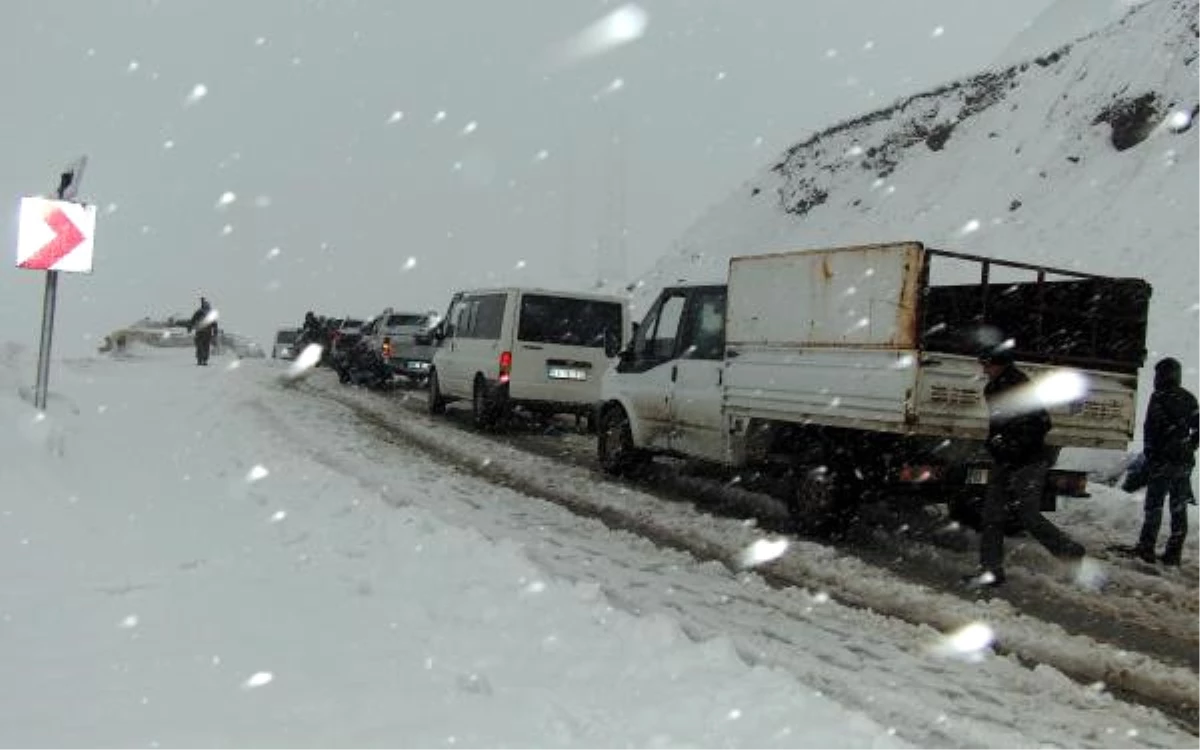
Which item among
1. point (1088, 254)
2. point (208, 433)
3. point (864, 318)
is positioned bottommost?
point (208, 433)

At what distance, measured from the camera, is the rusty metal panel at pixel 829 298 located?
26.4 ft

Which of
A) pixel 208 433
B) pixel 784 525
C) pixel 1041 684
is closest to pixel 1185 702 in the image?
pixel 1041 684

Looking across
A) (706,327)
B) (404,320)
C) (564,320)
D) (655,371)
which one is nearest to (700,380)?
(706,327)

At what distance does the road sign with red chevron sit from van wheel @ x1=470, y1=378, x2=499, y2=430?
736cm

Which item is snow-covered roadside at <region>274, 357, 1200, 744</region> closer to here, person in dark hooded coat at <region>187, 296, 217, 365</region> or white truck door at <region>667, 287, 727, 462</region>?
white truck door at <region>667, 287, 727, 462</region>

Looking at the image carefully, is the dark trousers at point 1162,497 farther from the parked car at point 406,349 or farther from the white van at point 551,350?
the parked car at point 406,349

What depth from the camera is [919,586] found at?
7.45 meters

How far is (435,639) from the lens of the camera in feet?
16.4

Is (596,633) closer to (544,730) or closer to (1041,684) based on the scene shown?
(544,730)

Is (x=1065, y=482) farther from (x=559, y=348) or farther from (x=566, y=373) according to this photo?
(x=559, y=348)

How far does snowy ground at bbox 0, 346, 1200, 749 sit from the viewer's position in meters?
3.95

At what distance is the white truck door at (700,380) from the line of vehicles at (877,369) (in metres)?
0.02

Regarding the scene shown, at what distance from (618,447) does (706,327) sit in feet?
6.90

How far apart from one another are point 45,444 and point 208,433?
15.0 ft
